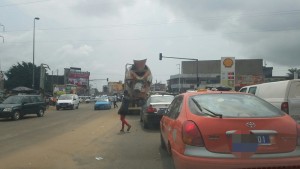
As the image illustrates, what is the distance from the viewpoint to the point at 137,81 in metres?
28.0

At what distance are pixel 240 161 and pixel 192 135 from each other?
758 mm

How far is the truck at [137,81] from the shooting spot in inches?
1102

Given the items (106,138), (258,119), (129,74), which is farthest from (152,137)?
(129,74)

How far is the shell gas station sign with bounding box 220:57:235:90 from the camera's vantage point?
3753 centimetres

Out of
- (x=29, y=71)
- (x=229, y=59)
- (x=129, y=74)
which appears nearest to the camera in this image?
(x=129, y=74)

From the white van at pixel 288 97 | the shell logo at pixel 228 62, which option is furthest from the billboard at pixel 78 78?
the white van at pixel 288 97

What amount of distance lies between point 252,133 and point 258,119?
33 cm

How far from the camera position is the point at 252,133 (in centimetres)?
549

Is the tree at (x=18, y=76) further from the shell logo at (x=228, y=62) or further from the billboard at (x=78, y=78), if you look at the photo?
the shell logo at (x=228, y=62)

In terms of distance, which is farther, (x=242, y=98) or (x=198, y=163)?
(x=242, y=98)

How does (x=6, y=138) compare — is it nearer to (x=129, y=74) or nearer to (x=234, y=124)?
(x=234, y=124)

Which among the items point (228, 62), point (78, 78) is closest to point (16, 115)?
point (228, 62)

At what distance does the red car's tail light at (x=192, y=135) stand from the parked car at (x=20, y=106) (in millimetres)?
19354

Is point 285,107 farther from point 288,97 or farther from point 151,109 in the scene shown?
point 151,109
